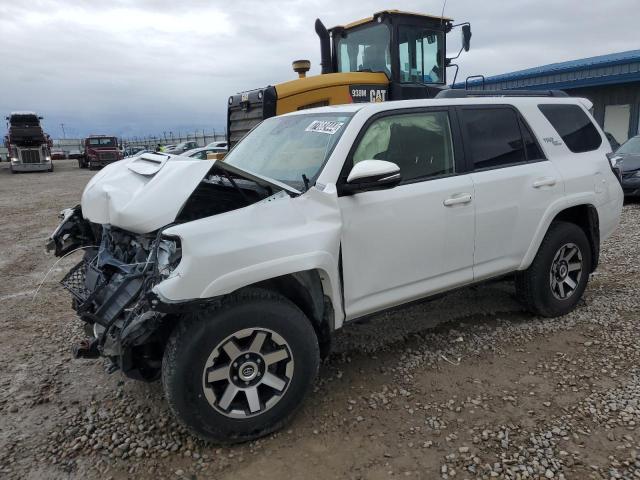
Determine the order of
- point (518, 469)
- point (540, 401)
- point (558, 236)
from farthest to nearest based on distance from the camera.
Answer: point (558, 236) < point (540, 401) < point (518, 469)

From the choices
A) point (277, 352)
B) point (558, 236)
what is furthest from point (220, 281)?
point (558, 236)

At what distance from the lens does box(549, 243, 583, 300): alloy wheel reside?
13.9 feet

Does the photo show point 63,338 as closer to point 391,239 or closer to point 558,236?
point 391,239

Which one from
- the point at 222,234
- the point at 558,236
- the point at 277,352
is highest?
the point at 222,234

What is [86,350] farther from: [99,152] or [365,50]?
[99,152]

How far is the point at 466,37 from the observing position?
26.3ft

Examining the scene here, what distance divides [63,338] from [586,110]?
205 inches

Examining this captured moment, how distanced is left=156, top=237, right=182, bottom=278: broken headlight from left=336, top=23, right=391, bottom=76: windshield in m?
6.46

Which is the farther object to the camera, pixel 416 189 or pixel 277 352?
pixel 416 189

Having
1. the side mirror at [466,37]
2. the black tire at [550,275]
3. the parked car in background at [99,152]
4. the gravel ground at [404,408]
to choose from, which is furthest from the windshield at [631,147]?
the parked car in background at [99,152]

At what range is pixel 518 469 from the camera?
2521 millimetres

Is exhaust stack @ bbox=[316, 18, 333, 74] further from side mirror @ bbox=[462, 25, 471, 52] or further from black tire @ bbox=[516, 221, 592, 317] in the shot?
black tire @ bbox=[516, 221, 592, 317]

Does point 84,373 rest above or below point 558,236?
below

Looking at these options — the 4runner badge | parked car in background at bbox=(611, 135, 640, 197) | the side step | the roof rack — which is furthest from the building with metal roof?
the side step
